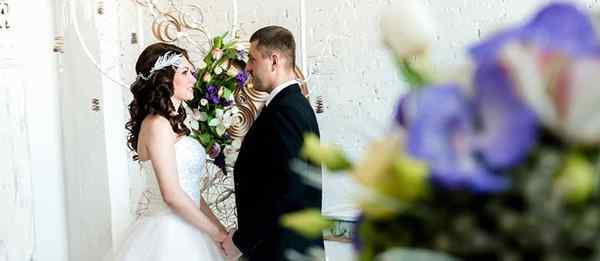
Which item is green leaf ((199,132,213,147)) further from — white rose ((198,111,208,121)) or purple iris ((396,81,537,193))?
purple iris ((396,81,537,193))

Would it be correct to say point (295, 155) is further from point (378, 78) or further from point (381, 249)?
point (381, 249)

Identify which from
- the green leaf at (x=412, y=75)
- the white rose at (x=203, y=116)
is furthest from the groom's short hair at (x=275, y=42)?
the green leaf at (x=412, y=75)

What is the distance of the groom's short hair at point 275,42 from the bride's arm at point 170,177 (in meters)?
0.56

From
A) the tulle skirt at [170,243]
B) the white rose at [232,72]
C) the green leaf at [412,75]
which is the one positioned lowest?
the tulle skirt at [170,243]

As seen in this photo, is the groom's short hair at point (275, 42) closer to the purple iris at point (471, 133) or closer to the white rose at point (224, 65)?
the white rose at point (224, 65)

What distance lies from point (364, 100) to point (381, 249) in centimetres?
306

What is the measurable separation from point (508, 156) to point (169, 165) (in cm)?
276

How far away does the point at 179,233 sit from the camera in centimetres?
327

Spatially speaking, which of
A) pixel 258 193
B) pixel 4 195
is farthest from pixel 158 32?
pixel 4 195

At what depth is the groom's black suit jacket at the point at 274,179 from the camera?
2.79 m

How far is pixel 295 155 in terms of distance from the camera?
110 inches

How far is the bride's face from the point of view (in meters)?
3.21

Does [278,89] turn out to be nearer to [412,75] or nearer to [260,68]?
[260,68]

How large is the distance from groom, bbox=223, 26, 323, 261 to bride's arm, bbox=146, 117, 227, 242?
0.29 metres
